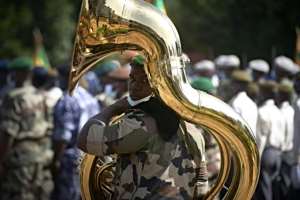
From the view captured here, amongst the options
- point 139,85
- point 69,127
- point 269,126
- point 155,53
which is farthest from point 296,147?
point 155,53

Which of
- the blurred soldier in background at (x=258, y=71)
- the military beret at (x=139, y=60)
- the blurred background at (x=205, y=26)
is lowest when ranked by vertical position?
the military beret at (x=139, y=60)

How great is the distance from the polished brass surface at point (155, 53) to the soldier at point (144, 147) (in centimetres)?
13

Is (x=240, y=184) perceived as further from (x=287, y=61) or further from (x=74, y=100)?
(x=287, y=61)

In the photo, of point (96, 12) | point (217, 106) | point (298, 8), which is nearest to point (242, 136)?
point (217, 106)

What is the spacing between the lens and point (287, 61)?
383 inches

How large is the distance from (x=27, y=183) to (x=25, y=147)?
0.45 metres

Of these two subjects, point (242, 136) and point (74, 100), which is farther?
point (74, 100)

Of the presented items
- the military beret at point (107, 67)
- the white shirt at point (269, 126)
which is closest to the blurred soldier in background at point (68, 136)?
the military beret at point (107, 67)

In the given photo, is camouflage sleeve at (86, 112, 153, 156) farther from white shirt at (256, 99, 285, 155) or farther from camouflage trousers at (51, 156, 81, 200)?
camouflage trousers at (51, 156, 81, 200)

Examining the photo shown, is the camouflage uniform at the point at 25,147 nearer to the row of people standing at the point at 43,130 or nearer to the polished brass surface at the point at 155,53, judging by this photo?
the row of people standing at the point at 43,130

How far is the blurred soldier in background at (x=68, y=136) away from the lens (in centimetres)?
806

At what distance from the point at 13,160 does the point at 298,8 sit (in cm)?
1587

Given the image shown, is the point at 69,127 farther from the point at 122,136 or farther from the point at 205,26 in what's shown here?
the point at 205,26

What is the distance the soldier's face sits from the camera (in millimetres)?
4465
